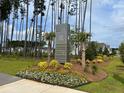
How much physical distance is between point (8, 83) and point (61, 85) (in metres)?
2.81

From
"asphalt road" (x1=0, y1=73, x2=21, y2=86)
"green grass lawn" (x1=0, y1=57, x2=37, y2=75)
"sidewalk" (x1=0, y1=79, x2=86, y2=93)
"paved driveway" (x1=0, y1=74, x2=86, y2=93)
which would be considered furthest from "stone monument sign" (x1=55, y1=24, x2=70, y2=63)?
"sidewalk" (x1=0, y1=79, x2=86, y2=93)

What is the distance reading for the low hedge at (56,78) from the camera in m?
15.5

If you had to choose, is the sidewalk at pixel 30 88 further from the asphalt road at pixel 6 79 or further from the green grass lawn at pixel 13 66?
the green grass lawn at pixel 13 66

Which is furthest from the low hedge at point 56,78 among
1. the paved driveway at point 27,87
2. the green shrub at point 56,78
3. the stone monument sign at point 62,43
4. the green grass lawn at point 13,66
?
the stone monument sign at point 62,43

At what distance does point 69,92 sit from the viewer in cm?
1377

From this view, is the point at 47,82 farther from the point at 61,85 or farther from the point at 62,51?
the point at 62,51

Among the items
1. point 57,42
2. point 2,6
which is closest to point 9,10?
point 2,6

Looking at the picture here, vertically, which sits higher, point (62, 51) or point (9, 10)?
point (9, 10)

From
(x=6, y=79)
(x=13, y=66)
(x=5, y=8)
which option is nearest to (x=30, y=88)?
(x=6, y=79)

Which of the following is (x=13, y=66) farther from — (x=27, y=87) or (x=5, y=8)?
(x=5, y=8)

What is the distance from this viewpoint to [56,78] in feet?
52.5

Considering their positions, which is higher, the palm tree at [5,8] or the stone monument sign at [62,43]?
the palm tree at [5,8]

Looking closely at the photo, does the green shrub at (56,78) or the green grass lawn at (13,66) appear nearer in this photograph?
the green shrub at (56,78)

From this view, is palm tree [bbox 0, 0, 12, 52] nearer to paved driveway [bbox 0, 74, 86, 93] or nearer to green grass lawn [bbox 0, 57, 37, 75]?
green grass lawn [bbox 0, 57, 37, 75]
